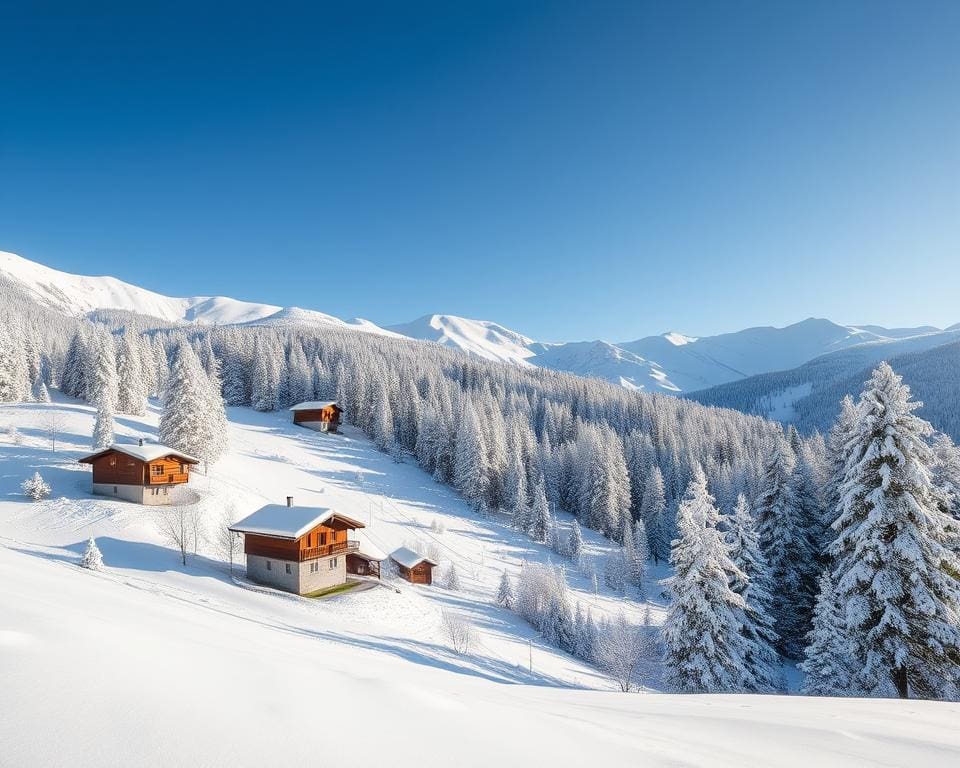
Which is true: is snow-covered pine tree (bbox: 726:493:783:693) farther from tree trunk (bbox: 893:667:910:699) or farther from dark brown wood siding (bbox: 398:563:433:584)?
dark brown wood siding (bbox: 398:563:433:584)

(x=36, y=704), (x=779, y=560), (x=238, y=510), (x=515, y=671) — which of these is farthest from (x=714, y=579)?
(x=238, y=510)

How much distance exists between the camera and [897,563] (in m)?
17.7

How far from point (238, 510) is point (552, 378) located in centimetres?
11731

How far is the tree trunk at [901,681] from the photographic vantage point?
1731 centimetres

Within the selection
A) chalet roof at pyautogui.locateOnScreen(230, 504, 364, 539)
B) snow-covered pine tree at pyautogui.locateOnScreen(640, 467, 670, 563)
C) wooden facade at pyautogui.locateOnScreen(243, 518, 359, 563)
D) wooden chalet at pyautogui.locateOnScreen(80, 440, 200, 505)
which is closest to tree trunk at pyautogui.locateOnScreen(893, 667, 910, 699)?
chalet roof at pyautogui.locateOnScreen(230, 504, 364, 539)

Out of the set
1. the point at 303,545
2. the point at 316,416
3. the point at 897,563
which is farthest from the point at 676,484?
the point at 303,545

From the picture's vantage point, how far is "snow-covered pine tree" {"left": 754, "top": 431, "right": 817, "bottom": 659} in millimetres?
32312

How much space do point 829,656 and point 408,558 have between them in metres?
29.8

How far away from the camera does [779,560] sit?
32844 mm

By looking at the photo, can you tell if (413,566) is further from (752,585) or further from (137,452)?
(752,585)

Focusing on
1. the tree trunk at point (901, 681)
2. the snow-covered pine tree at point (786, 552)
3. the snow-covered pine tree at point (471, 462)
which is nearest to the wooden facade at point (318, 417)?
the snow-covered pine tree at point (471, 462)

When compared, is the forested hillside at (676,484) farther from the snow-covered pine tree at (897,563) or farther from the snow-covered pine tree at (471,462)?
the snow-covered pine tree at (471,462)

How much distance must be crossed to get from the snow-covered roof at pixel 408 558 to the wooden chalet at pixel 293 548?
325 inches

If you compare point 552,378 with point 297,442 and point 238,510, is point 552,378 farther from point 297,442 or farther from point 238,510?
point 238,510
